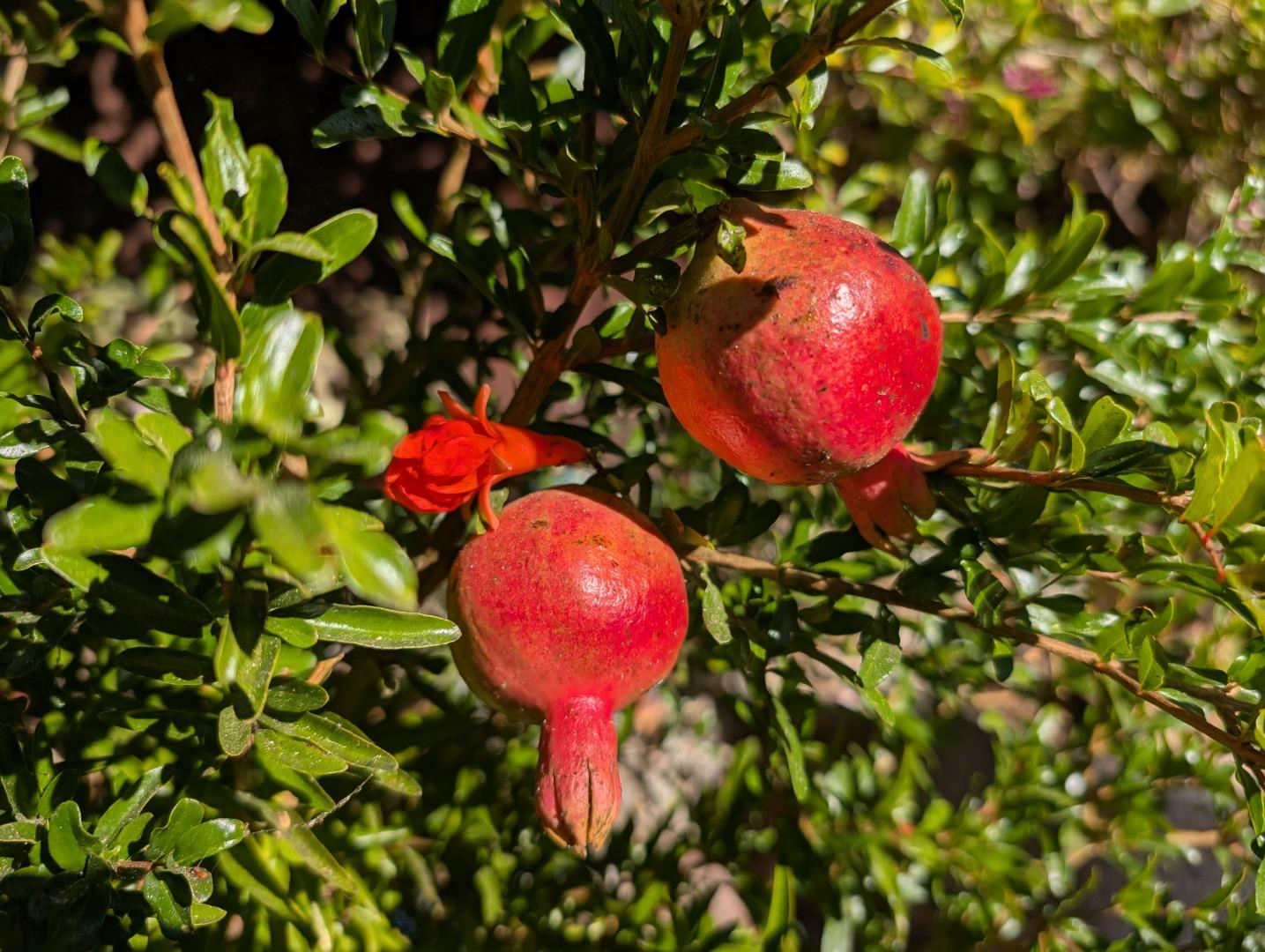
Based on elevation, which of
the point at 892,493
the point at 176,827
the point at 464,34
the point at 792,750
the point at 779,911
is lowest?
the point at 779,911

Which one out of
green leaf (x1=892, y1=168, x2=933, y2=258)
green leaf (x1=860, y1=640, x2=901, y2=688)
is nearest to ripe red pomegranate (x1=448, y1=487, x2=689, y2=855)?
green leaf (x1=860, y1=640, x2=901, y2=688)

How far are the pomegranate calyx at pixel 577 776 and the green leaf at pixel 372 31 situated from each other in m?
0.39

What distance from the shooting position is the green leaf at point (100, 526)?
1.22 feet

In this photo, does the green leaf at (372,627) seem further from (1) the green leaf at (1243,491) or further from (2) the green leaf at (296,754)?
(1) the green leaf at (1243,491)

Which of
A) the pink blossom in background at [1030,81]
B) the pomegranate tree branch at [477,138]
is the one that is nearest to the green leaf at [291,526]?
the pomegranate tree branch at [477,138]

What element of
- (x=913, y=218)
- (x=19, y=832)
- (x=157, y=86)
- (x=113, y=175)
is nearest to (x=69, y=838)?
(x=19, y=832)

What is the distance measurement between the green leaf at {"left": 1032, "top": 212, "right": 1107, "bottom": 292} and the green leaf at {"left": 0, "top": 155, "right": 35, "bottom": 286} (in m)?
0.67

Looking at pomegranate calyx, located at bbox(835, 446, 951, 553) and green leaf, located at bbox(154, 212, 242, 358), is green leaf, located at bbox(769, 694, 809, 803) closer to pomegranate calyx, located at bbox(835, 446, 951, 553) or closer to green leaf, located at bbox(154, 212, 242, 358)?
pomegranate calyx, located at bbox(835, 446, 951, 553)

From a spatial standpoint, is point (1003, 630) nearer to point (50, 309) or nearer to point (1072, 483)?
point (1072, 483)

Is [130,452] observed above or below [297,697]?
above

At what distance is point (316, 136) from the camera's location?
556mm

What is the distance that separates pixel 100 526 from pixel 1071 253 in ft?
2.19

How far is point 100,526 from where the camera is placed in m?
0.38

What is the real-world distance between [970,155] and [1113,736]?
4.14ft
